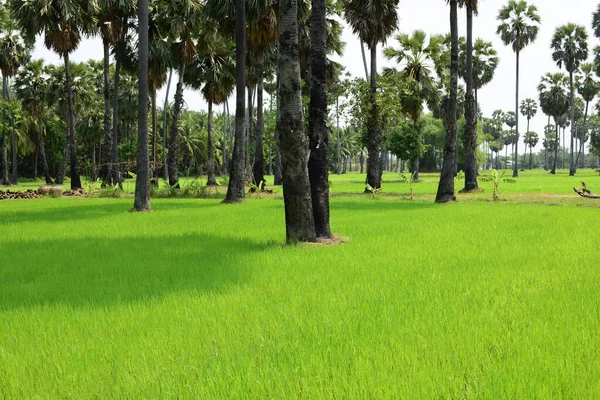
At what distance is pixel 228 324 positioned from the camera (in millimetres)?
4797

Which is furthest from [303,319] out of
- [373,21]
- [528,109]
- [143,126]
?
[528,109]

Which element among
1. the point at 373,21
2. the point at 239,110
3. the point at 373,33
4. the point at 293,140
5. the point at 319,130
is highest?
the point at 373,21

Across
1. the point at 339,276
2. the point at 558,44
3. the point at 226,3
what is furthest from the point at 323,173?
the point at 558,44

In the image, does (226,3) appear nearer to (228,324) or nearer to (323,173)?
(323,173)

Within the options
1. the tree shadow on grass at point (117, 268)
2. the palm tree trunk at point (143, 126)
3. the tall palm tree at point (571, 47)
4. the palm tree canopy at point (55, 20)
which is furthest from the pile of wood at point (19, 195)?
the tall palm tree at point (571, 47)

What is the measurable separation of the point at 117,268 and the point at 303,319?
164 inches

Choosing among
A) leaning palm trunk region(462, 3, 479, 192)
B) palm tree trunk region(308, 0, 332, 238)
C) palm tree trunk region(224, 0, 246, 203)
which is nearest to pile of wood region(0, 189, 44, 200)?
palm tree trunk region(224, 0, 246, 203)

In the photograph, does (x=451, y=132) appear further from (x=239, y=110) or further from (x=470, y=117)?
(x=239, y=110)

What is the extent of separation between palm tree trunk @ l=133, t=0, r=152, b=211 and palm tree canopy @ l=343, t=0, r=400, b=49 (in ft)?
44.1

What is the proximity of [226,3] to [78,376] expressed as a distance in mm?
22706

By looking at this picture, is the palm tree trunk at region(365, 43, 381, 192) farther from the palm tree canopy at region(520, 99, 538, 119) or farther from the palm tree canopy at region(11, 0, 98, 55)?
the palm tree canopy at region(520, 99, 538, 119)

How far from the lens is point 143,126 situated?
63.4ft

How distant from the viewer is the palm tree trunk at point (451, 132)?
23672 millimetres

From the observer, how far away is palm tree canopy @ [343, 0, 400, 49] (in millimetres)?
28484
